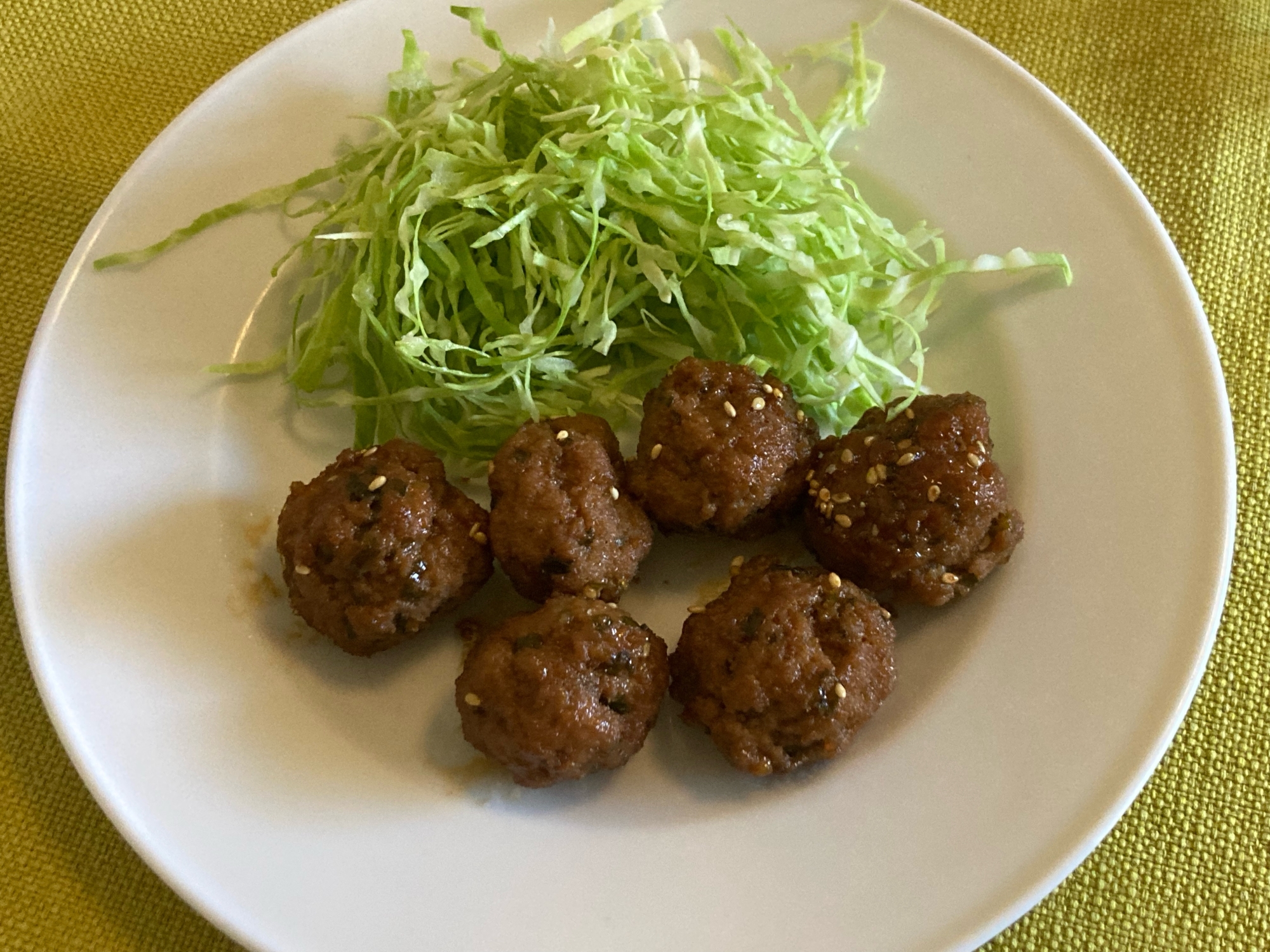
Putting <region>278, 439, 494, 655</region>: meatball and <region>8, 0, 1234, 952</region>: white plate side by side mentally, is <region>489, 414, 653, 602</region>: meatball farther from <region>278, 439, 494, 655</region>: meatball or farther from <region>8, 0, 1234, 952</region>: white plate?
<region>8, 0, 1234, 952</region>: white plate

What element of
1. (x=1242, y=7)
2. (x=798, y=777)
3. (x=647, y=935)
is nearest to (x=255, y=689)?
(x=647, y=935)

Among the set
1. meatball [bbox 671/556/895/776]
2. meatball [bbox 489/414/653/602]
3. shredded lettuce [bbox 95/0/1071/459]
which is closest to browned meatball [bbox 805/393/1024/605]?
meatball [bbox 671/556/895/776]

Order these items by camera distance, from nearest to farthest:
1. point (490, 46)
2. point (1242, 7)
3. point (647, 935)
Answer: point (647, 935) → point (490, 46) → point (1242, 7)

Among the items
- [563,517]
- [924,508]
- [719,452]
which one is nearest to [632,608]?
[563,517]

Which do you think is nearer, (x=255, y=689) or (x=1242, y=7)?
(x=255, y=689)

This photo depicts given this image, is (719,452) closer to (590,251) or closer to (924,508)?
(924,508)

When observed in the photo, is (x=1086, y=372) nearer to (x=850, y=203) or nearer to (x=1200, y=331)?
(x=1200, y=331)

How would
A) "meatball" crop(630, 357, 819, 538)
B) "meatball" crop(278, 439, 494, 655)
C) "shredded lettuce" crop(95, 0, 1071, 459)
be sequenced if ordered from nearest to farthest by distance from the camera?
"meatball" crop(278, 439, 494, 655)
"meatball" crop(630, 357, 819, 538)
"shredded lettuce" crop(95, 0, 1071, 459)
